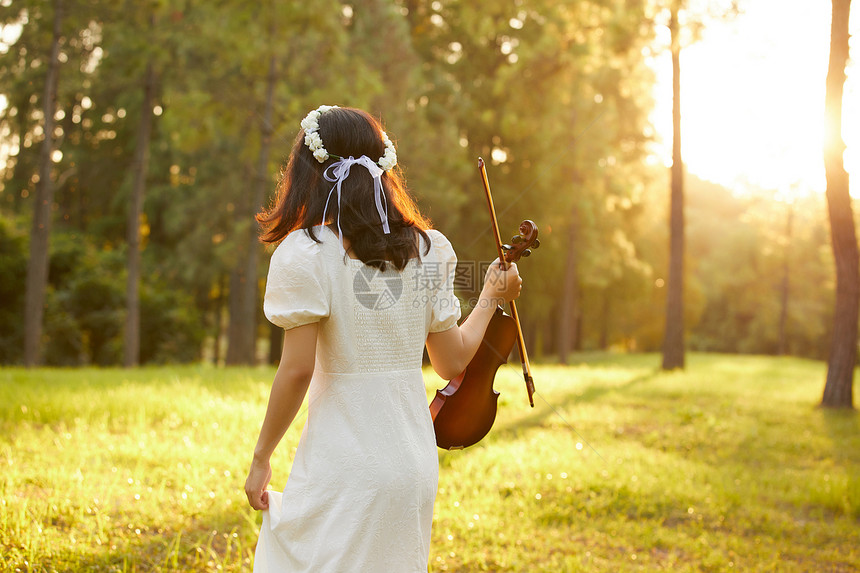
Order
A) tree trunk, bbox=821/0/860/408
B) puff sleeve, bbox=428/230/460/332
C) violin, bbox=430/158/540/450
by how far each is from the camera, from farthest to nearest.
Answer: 1. tree trunk, bbox=821/0/860/408
2. violin, bbox=430/158/540/450
3. puff sleeve, bbox=428/230/460/332

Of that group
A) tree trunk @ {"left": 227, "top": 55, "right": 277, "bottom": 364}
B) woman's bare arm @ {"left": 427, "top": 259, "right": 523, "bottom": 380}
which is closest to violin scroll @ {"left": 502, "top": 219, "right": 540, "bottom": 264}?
woman's bare arm @ {"left": 427, "top": 259, "right": 523, "bottom": 380}

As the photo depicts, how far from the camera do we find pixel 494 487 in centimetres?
511

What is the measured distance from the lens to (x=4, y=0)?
11.7 m

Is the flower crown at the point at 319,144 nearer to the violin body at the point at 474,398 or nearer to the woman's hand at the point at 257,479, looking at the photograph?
the violin body at the point at 474,398

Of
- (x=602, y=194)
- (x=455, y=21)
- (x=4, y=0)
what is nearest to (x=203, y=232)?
(x=4, y=0)

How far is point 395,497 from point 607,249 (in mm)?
19209

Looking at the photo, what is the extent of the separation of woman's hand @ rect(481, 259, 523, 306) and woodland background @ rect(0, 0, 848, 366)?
9445 millimetres

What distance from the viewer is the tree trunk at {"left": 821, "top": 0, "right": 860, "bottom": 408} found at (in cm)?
946

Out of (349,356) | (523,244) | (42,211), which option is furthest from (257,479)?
(42,211)

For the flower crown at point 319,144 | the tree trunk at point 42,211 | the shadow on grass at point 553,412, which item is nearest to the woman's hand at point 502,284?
the flower crown at point 319,144

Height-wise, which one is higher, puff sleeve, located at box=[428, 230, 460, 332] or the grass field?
puff sleeve, located at box=[428, 230, 460, 332]

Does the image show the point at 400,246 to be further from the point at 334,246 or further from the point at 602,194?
the point at 602,194

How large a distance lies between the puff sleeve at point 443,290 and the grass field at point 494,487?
2198 millimetres

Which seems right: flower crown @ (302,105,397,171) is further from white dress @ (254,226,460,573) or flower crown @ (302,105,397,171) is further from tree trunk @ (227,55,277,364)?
tree trunk @ (227,55,277,364)
